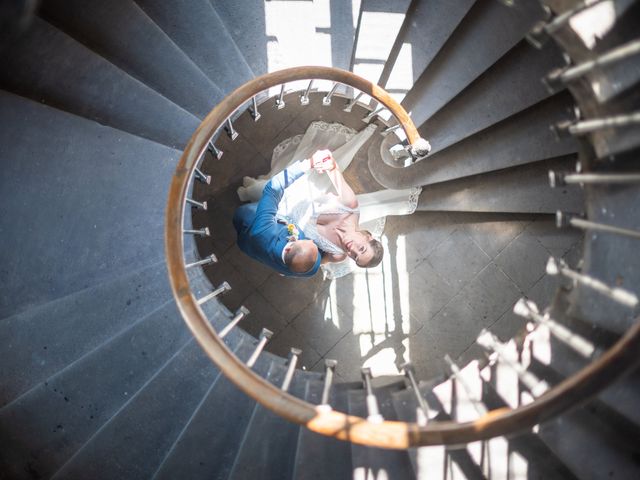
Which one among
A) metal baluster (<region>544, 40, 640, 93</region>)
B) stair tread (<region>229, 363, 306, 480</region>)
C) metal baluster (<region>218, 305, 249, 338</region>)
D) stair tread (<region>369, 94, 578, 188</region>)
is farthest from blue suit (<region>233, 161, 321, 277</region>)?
metal baluster (<region>544, 40, 640, 93</region>)

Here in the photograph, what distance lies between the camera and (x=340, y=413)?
238 centimetres

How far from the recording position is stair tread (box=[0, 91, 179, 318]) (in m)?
2.69

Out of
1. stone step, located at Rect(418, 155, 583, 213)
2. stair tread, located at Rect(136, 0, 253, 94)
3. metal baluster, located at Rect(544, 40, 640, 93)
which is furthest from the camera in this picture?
stone step, located at Rect(418, 155, 583, 213)

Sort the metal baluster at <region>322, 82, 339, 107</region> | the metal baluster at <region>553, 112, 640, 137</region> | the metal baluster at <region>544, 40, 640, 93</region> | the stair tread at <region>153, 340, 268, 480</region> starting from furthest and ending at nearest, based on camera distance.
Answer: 1. the metal baluster at <region>322, 82, 339, 107</region>
2. the stair tread at <region>153, 340, 268, 480</region>
3. the metal baluster at <region>553, 112, 640, 137</region>
4. the metal baluster at <region>544, 40, 640, 93</region>

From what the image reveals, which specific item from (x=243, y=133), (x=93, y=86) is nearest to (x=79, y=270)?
(x=93, y=86)

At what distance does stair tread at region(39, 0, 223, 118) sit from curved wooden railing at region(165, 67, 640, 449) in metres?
0.75

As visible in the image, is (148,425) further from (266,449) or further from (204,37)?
(204,37)

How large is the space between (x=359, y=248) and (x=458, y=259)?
1.51 m

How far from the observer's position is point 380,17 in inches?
149

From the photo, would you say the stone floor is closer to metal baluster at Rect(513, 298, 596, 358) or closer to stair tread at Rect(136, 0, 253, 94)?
stair tread at Rect(136, 0, 253, 94)

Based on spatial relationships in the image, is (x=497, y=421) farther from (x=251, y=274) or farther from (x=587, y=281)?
(x=251, y=274)

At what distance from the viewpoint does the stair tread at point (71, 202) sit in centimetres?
269

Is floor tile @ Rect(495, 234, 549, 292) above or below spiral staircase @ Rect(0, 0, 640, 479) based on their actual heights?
above

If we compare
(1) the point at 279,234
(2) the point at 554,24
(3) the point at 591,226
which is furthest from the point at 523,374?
(1) the point at 279,234
